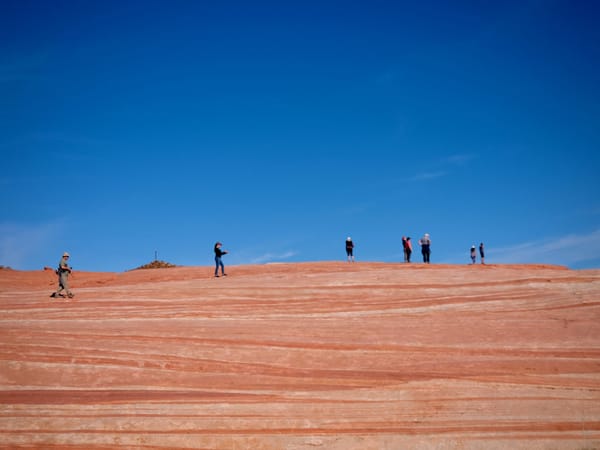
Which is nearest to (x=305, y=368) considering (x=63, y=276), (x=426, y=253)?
(x=63, y=276)

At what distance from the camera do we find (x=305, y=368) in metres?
12.3

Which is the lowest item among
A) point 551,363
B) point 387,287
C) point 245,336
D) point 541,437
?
point 541,437

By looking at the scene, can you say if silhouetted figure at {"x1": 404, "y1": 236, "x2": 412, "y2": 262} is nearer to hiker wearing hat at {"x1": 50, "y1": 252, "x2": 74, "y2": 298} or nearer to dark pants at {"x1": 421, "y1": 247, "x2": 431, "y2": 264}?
dark pants at {"x1": 421, "y1": 247, "x2": 431, "y2": 264}

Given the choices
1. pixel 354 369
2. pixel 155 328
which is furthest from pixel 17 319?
pixel 354 369

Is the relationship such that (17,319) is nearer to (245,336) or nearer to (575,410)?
(245,336)

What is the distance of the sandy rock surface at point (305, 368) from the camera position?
971 centimetres

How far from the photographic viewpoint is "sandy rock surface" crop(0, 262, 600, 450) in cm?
971

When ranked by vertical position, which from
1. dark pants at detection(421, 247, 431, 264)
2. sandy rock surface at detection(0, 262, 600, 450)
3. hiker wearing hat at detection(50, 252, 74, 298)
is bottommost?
Result: sandy rock surface at detection(0, 262, 600, 450)

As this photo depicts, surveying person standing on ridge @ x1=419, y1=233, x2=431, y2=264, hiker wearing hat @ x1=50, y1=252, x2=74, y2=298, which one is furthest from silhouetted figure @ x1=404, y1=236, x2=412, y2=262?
hiker wearing hat @ x1=50, y1=252, x2=74, y2=298

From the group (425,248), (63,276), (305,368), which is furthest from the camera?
(425,248)

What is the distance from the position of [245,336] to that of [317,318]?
9.17 ft

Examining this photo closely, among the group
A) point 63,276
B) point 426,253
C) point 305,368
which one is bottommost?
point 305,368

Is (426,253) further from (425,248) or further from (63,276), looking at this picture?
(63,276)

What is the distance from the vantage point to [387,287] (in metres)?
19.6
